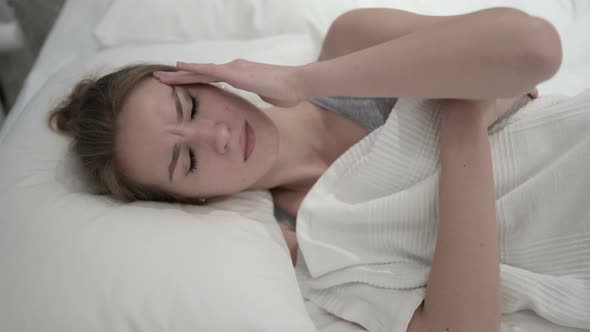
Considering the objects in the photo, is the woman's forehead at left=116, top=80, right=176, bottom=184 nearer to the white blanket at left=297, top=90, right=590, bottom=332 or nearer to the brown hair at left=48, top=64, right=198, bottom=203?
the brown hair at left=48, top=64, right=198, bottom=203

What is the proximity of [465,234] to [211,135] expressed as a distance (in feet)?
1.53

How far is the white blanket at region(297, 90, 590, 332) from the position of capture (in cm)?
76

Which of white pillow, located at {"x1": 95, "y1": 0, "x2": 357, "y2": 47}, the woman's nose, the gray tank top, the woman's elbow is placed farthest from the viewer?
white pillow, located at {"x1": 95, "y1": 0, "x2": 357, "y2": 47}

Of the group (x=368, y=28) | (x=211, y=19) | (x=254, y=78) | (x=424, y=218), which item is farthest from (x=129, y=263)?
(x=211, y=19)

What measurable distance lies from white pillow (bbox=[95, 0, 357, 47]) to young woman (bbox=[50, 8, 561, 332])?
265 mm

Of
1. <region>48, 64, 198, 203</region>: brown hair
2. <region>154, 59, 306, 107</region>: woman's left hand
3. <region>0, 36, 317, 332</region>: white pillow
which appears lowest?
<region>0, 36, 317, 332</region>: white pillow

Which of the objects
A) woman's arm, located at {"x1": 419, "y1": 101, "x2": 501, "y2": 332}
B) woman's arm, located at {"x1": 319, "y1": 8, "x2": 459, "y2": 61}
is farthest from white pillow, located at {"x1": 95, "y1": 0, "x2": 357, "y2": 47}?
woman's arm, located at {"x1": 419, "y1": 101, "x2": 501, "y2": 332}

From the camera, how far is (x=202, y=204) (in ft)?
3.16

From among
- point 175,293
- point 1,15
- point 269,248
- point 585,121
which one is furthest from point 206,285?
point 1,15

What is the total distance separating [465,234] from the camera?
29.9 inches

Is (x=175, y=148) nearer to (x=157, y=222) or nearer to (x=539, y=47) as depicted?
(x=157, y=222)

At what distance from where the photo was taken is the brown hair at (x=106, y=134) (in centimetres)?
91

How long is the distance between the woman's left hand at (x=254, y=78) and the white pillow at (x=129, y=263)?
9.4 inches

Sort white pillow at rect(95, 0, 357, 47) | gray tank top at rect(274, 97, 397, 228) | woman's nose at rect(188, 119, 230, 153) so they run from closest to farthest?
woman's nose at rect(188, 119, 230, 153) < gray tank top at rect(274, 97, 397, 228) < white pillow at rect(95, 0, 357, 47)
